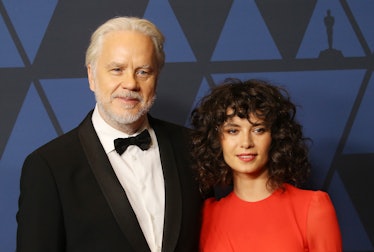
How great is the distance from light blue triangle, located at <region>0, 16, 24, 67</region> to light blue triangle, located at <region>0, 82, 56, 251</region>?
13 cm

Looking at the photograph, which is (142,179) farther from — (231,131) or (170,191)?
(231,131)

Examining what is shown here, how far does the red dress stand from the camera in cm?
161

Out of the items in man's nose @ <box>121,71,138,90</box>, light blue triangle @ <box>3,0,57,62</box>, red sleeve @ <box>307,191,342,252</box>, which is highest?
light blue triangle @ <box>3,0,57,62</box>

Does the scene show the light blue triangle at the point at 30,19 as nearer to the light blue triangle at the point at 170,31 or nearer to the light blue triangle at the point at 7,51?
the light blue triangle at the point at 7,51

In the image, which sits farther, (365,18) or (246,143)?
(365,18)

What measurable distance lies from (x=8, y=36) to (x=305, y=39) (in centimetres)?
135

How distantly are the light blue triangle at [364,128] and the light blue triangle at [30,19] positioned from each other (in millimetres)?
1503

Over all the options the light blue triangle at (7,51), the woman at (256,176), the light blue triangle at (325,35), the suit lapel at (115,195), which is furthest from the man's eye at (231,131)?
the light blue triangle at (7,51)

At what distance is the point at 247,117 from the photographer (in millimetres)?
1691

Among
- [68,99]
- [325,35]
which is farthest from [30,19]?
[325,35]

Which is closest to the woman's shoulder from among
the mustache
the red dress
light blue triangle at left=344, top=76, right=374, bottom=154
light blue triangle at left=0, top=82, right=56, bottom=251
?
the red dress

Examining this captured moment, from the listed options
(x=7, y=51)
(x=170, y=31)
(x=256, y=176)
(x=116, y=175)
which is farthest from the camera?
(x=170, y=31)

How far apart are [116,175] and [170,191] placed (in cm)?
20

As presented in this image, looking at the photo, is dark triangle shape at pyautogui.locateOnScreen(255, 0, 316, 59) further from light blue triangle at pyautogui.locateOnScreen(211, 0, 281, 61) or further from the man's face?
the man's face
